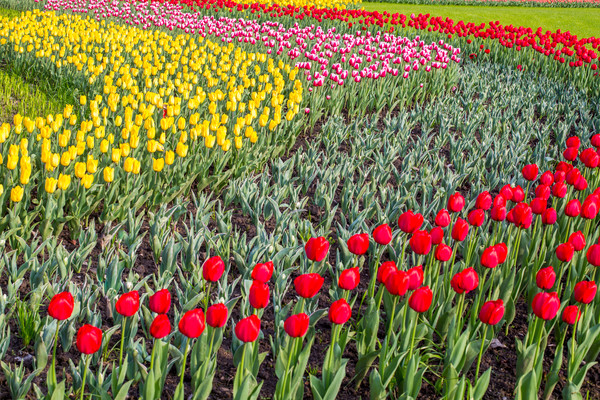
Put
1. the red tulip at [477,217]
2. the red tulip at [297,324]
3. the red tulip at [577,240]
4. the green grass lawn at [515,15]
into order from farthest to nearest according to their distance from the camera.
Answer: the green grass lawn at [515,15] < the red tulip at [477,217] < the red tulip at [577,240] < the red tulip at [297,324]

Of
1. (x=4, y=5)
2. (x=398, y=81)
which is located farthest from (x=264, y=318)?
(x=4, y=5)

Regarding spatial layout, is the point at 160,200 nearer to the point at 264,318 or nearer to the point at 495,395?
the point at 264,318

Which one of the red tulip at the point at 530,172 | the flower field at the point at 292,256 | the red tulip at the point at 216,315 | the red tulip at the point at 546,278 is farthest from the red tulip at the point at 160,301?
the red tulip at the point at 530,172

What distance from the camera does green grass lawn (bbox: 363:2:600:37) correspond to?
73.7 ft

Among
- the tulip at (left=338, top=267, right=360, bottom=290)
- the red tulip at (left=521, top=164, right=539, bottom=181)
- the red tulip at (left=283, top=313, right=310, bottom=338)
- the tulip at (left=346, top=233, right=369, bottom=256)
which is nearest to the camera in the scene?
the red tulip at (left=283, top=313, right=310, bottom=338)

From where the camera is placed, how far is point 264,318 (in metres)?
3.04

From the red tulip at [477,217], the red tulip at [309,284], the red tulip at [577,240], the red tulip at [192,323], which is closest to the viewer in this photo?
the red tulip at [192,323]

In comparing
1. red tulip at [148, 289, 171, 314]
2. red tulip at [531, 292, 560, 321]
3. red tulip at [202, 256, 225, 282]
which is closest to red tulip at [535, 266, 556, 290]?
red tulip at [531, 292, 560, 321]

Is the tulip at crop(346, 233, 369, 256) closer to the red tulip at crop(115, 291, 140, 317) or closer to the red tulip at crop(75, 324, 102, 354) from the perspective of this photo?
the red tulip at crop(115, 291, 140, 317)

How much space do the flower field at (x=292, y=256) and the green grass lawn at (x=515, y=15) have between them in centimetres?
1689

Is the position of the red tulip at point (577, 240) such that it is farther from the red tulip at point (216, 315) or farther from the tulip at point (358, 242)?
the red tulip at point (216, 315)

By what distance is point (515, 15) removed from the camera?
24875mm

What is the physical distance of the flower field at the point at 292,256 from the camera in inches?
86.1

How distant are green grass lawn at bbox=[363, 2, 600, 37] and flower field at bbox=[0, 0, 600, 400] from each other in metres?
16.9
